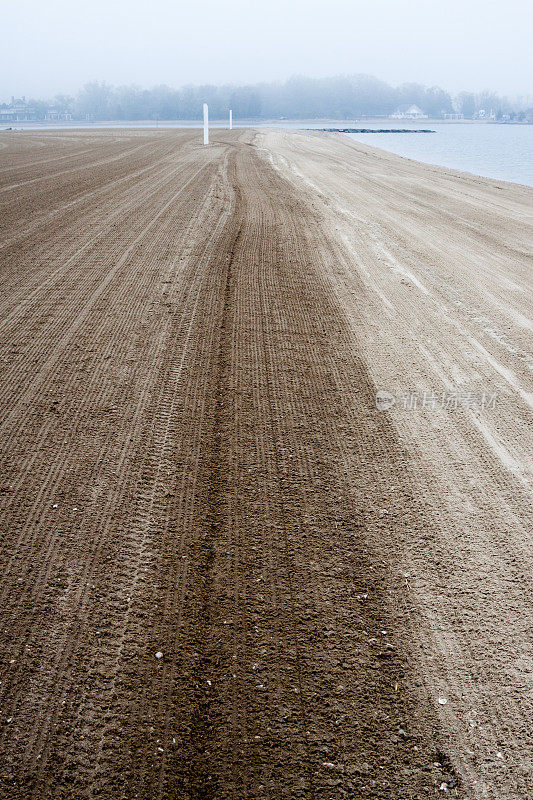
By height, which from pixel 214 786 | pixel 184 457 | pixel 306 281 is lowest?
pixel 214 786

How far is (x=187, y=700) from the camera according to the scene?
2650 millimetres

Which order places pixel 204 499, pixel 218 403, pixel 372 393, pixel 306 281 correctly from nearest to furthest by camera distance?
pixel 204 499 < pixel 218 403 < pixel 372 393 < pixel 306 281

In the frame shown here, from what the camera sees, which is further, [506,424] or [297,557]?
[506,424]

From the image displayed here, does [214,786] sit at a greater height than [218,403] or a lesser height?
lesser

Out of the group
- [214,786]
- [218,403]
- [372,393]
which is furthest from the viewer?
[372,393]

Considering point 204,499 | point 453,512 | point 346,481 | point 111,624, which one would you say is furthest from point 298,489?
point 111,624

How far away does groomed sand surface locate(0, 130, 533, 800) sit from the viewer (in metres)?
2.51

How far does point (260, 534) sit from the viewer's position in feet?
12.1

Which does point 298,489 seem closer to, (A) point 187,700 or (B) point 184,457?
(B) point 184,457

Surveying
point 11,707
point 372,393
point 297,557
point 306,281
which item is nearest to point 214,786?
point 11,707

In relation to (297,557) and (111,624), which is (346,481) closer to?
(297,557)

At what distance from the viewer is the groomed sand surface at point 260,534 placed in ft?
8.24

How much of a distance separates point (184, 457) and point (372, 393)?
2014mm

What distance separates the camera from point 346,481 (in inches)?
168
